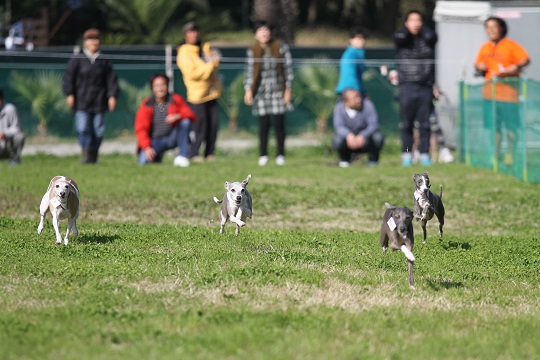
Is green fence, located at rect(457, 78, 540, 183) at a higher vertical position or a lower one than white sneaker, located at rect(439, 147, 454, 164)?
higher

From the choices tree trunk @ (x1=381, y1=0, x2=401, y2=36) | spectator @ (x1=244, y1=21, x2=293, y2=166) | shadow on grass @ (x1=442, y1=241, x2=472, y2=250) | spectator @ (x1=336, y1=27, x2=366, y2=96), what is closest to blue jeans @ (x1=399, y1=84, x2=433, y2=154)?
spectator @ (x1=336, y1=27, x2=366, y2=96)

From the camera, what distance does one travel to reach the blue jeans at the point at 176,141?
1842 centimetres

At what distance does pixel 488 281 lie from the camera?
28.2ft

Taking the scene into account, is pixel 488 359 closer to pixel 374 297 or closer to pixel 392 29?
pixel 374 297

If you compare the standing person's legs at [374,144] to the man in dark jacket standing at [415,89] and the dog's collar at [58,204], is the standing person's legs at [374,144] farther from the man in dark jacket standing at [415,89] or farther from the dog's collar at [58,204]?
the dog's collar at [58,204]

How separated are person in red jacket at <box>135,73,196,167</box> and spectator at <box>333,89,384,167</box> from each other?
2.33m

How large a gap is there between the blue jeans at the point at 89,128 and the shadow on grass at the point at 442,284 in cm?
1116

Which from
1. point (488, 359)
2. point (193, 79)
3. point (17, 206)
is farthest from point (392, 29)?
point (488, 359)

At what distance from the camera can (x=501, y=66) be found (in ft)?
57.9

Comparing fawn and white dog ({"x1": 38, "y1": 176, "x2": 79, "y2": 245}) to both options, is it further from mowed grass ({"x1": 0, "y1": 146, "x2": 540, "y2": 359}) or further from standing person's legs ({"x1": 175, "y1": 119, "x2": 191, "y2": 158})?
standing person's legs ({"x1": 175, "y1": 119, "x2": 191, "y2": 158})

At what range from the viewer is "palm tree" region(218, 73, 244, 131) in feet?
78.3

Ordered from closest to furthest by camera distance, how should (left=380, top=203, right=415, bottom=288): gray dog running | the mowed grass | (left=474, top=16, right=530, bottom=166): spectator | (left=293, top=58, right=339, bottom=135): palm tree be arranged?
the mowed grass → (left=380, top=203, right=415, bottom=288): gray dog running → (left=474, top=16, right=530, bottom=166): spectator → (left=293, top=58, right=339, bottom=135): palm tree

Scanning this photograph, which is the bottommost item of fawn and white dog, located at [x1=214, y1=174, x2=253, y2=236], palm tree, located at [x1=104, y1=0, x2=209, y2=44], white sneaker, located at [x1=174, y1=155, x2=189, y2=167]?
white sneaker, located at [x1=174, y1=155, x2=189, y2=167]

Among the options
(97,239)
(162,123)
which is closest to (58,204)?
(97,239)
